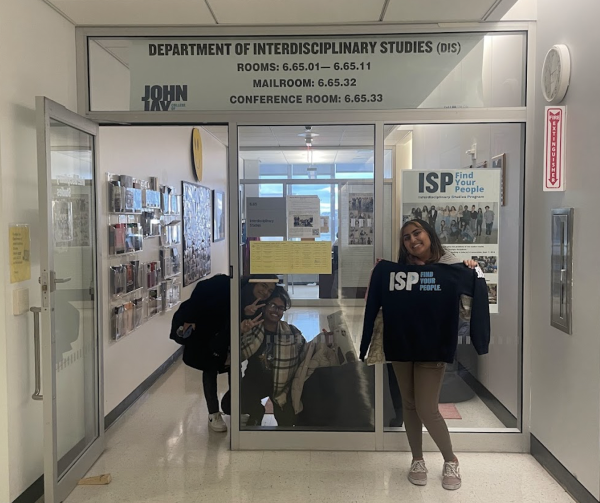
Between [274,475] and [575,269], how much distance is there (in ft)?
6.67

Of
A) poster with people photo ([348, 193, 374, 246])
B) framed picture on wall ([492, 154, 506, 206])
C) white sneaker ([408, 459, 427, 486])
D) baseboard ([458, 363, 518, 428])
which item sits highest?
framed picture on wall ([492, 154, 506, 206])

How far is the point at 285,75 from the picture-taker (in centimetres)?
323

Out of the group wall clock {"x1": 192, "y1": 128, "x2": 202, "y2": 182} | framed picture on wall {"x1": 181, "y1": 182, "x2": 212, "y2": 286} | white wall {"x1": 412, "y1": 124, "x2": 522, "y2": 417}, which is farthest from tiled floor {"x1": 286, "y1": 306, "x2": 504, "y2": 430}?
wall clock {"x1": 192, "y1": 128, "x2": 202, "y2": 182}

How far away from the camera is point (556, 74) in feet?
9.23

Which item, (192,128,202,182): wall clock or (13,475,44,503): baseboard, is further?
(192,128,202,182): wall clock

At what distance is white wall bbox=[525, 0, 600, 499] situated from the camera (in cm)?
251

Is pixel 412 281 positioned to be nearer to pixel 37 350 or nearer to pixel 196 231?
pixel 37 350

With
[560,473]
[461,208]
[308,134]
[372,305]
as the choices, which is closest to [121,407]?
[372,305]

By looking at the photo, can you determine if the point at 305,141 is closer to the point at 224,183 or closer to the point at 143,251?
the point at 143,251

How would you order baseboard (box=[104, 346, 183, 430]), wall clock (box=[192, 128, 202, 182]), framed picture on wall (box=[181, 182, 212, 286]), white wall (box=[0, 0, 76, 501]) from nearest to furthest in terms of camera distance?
white wall (box=[0, 0, 76, 501]), baseboard (box=[104, 346, 183, 430]), framed picture on wall (box=[181, 182, 212, 286]), wall clock (box=[192, 128, 202, 182])

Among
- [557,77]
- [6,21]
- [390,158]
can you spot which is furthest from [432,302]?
[6,21]

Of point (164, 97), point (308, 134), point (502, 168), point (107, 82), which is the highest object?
point (107, 82)

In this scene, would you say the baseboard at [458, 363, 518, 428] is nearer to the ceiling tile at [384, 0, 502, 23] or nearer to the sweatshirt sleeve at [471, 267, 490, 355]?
the sweatshirt sleeve at [471, 267, 490, 355]

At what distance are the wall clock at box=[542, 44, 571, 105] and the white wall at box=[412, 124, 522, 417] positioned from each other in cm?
35
